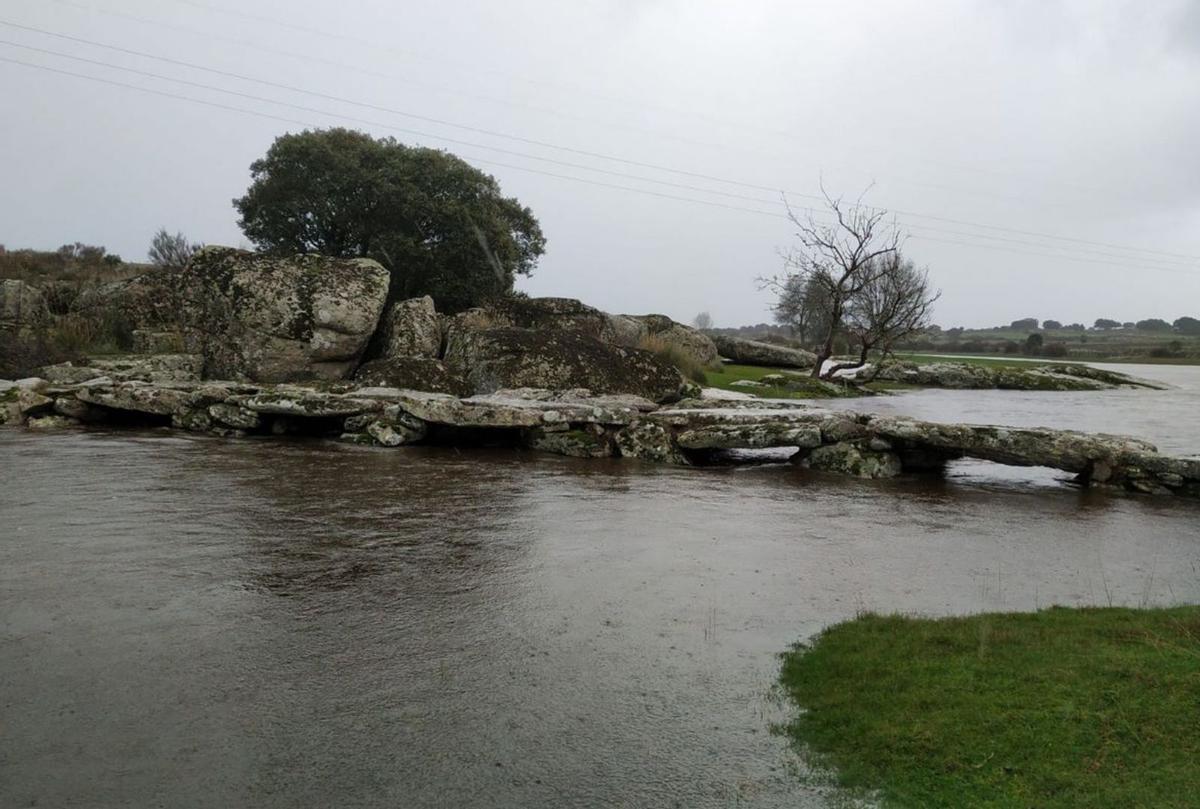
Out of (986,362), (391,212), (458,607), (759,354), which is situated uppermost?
(391,212)

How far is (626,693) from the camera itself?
4.62 metres

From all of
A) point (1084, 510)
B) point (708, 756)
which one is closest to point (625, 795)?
point (708, 756)

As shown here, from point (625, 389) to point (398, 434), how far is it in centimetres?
588

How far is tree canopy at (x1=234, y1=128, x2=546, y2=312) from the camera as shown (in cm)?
3081

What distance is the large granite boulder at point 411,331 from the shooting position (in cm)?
1964

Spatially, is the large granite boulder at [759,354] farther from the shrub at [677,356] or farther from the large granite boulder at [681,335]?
the shrub at [677,356]

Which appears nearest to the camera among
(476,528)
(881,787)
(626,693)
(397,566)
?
(881,787)

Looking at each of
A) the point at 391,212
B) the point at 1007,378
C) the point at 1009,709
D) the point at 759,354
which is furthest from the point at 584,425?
the point at 1007,378

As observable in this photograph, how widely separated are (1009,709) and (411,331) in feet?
57.4

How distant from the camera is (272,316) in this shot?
18.0 meters

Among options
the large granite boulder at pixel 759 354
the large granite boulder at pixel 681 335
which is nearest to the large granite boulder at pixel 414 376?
the large granite boulder at pixel 681 335

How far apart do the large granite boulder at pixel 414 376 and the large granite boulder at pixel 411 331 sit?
1.84 meters

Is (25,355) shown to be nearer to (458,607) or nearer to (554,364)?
(554,364)

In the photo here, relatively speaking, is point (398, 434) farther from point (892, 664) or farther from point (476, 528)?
point (892, 664)
